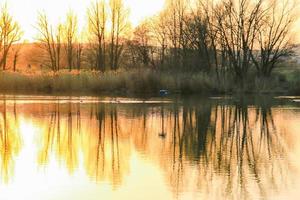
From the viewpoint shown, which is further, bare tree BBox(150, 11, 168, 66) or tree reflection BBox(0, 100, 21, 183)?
bare tree BBox(150, 11, 168, 66)

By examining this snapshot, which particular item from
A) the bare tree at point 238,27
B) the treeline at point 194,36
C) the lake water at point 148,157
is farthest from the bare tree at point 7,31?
the lake water at point 148,157

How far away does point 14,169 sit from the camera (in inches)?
427

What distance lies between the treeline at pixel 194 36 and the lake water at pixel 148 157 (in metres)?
25.2

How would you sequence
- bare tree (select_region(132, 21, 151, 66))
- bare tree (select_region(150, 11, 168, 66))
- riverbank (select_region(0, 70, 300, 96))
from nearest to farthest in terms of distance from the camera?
riverbank (select_region(0, 70, 300, 96)) < bare tree (select_region(150, 11, 168, 66)) < bare tree (select_region(132, 21, 151, 66))

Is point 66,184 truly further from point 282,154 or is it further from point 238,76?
point 238,76

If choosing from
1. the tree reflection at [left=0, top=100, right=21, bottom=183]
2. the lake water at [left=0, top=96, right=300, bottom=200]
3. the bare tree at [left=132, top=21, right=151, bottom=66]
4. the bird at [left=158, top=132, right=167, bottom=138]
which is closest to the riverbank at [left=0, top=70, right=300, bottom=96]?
the bare tree at [left=132, top=21, right=151, bottom=66]

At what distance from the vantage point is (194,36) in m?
49.7

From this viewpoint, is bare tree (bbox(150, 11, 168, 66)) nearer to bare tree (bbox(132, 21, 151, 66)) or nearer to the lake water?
bare tree (bbox(132, 21, 151, 66))

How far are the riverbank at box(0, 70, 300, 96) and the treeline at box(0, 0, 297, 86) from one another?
1700 mm

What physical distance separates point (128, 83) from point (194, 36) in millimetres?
10356

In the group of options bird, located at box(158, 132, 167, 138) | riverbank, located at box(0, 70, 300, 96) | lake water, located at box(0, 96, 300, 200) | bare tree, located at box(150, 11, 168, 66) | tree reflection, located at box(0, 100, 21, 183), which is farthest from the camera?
bare tree, located at box(150, 11, 168, 66)

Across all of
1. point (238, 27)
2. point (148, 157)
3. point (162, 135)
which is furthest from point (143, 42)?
point (148, 157)

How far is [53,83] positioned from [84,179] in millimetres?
34821

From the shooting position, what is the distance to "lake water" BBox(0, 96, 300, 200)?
30.0ft
